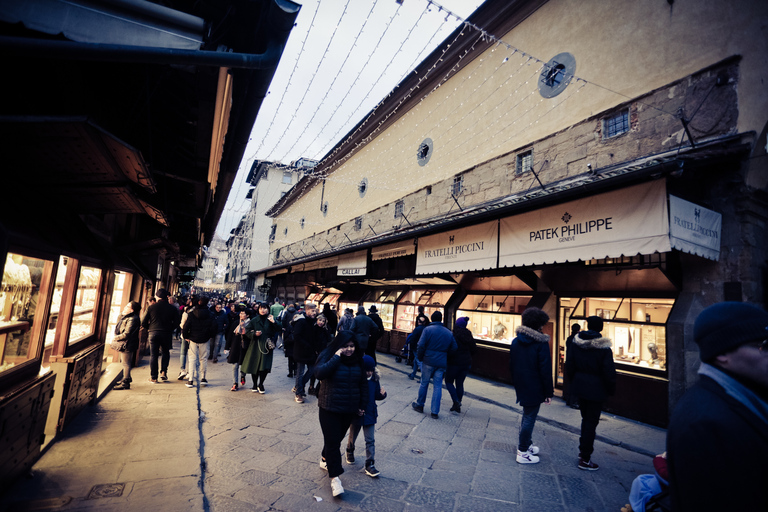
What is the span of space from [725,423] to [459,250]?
300 inches

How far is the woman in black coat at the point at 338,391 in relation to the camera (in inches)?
135

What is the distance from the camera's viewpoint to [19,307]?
11.6 feet

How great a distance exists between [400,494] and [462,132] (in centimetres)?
994

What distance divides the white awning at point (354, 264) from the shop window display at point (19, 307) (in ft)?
33.1

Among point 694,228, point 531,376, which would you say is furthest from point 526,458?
point 694,228

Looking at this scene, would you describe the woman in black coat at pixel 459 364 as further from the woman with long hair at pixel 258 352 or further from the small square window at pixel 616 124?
the small square window at pixel 616 124

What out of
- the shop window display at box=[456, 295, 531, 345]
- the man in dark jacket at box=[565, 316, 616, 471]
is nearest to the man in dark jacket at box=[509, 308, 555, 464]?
the man in dark jacket at box=[565, 316, 616, 471]

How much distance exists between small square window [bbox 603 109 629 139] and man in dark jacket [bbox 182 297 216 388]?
8882 millimetres

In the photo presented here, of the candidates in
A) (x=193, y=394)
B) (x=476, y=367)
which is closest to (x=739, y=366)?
(x=193, y=394)

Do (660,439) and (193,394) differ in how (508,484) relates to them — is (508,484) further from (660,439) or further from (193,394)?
(193,394)

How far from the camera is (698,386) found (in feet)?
4.48

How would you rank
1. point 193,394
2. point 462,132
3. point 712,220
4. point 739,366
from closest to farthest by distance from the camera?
1. point 739,366
2. point 712,220
3. point 193,394
4. point 462,132

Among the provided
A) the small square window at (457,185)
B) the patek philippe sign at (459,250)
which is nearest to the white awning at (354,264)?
the patek philippe sign at (459,250)

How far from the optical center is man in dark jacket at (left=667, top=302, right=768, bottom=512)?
112 cm
